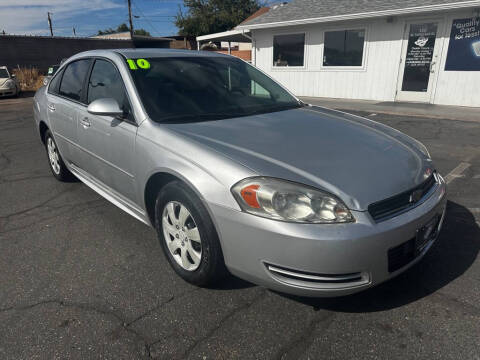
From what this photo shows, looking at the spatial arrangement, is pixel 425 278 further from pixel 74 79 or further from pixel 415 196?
pixel 74 79

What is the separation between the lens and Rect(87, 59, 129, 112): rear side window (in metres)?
2.92

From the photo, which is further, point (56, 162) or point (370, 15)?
point (370, 15)

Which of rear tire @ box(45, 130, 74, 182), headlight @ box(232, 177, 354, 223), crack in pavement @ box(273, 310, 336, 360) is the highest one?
headlight @ box(232, 177, 354, 223)

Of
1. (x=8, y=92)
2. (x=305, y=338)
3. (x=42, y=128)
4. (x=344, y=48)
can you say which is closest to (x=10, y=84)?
(x=8, y=92)

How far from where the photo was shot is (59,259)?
286 centimetres

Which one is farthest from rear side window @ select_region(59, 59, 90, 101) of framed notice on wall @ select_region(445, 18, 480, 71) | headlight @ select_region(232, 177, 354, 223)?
framed notice on wall @ select_region(445, 18, 480, 71)

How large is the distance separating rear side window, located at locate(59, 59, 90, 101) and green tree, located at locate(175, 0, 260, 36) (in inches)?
Result: 1903

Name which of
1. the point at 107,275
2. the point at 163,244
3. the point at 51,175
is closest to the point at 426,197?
the point at 163,244

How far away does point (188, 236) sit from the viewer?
235 cm

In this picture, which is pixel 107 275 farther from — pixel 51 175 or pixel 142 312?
pixel 51 175

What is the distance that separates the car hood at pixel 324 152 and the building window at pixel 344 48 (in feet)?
34.0

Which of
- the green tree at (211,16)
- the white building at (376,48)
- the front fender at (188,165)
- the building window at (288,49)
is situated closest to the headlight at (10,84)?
the white building at (376,48)

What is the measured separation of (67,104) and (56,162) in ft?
3.52

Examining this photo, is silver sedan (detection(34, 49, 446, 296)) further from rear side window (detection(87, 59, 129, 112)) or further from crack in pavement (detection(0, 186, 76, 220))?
crack in pavement (detection(0, 186, 76, 220))
